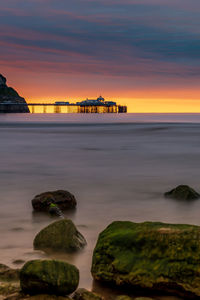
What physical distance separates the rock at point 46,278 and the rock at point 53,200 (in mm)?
3869

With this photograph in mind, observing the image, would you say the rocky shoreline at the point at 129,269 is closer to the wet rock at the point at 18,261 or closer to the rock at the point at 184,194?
the wet rock at the point at 18,261

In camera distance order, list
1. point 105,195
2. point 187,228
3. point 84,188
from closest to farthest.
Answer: point 187,228 < point 105,195 < point 84,188

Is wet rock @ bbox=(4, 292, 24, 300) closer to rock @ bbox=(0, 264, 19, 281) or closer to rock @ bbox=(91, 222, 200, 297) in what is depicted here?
rock @ bbox=(0, 264, 19, 281)

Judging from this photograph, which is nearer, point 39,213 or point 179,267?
point 179,267

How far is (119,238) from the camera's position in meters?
4.80

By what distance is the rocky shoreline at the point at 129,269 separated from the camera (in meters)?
4.07

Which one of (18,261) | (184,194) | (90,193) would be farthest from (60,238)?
(90,193)

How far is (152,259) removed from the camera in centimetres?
448

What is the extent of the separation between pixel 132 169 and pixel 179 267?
35.0ft

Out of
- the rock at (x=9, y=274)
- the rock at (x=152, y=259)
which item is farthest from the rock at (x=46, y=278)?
the rock at (x=152, y=259)

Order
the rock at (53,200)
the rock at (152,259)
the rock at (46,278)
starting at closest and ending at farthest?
the rock at (46,278) → the rock at (152,259) → the rock at (53,200)

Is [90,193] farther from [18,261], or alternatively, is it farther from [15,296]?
[15,296]

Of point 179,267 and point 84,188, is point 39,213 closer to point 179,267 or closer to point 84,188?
point 84,188

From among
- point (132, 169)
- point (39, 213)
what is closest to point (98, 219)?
point (39, 213)
